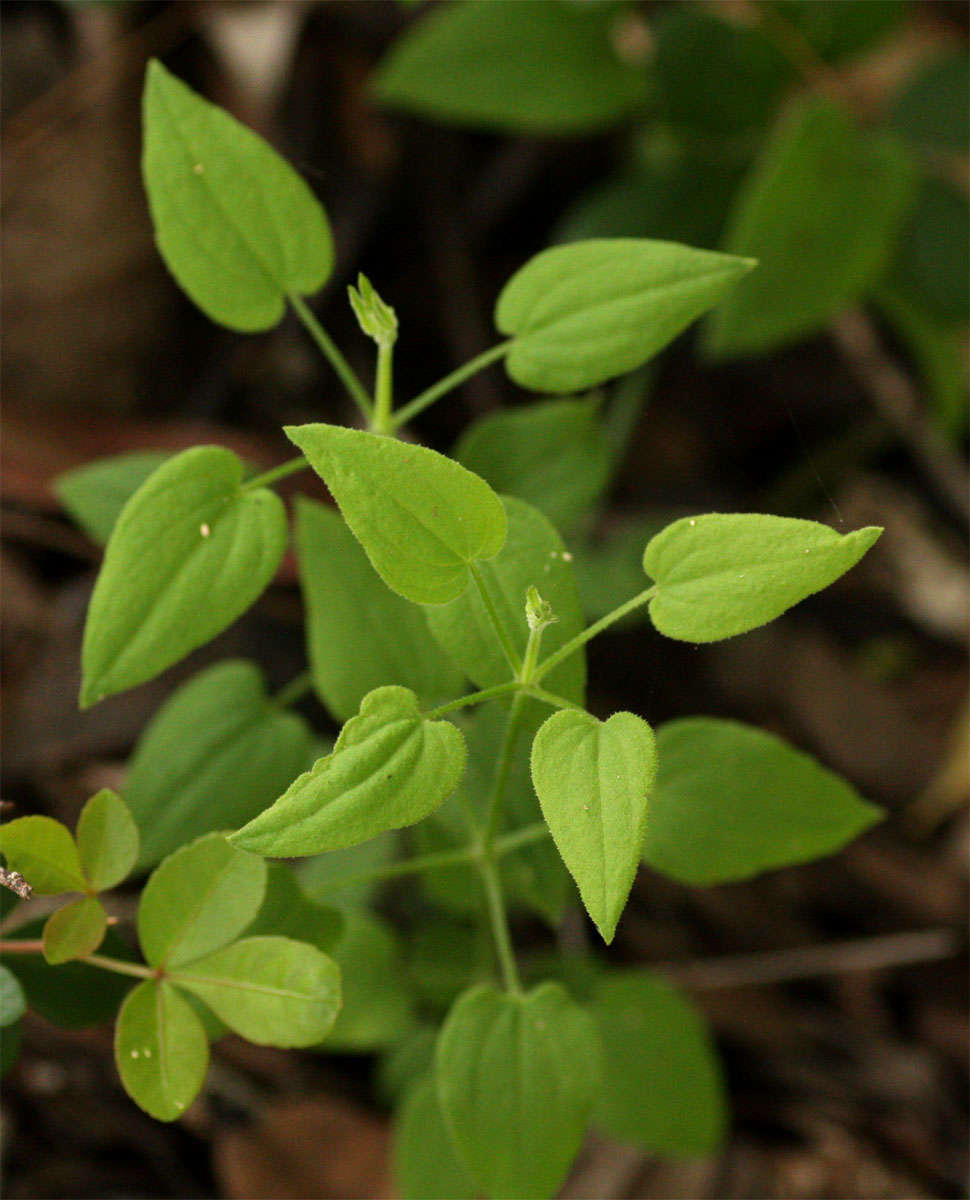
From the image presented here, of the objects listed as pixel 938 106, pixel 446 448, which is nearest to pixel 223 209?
pixel 446 448

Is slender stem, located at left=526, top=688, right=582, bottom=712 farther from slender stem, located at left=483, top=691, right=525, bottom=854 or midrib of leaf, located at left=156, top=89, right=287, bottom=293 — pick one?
midrib of leaf, located at left=156, top=89, right=287, bottom=293

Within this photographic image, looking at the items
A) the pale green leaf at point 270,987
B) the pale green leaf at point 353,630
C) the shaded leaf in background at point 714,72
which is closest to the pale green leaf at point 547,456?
the pale green leaf at point 353,630

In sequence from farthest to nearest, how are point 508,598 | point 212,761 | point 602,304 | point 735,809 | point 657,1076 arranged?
1. point 657,1076
2. point 212,761
3. point 735,809
4. point 602,304
5. point 508,598

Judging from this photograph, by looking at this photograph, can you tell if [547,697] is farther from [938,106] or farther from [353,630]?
[938,106]

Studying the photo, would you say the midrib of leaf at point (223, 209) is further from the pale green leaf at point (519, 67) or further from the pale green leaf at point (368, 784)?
the pale green leaf at point (519, 67)

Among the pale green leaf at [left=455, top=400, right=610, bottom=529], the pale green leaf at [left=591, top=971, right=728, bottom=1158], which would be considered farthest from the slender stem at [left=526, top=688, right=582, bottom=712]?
the pale green leaf at [left=591, top=971, right=728, bottom=1158]

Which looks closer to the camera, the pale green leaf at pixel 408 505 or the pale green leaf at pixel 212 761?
the pale green leaf at pixel 408 505
